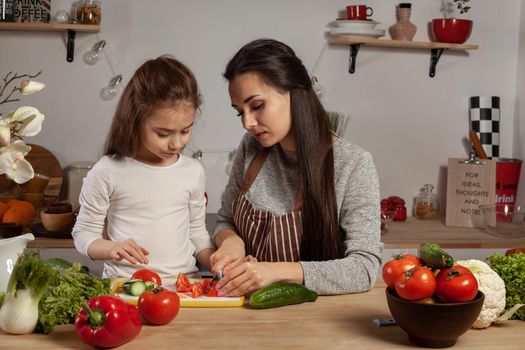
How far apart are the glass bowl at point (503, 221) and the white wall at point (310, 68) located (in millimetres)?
517

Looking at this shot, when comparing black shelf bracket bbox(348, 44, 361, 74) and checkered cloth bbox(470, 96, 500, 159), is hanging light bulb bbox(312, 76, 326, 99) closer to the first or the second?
black shelf bracket bbox(348, 44, 361, 74)

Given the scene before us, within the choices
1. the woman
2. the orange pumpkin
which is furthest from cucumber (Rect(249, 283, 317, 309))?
the orange pumpkin

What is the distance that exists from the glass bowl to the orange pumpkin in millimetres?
2132

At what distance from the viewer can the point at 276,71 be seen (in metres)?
2.17

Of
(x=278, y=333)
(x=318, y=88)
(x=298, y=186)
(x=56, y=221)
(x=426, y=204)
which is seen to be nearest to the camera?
(x=278, y=333)

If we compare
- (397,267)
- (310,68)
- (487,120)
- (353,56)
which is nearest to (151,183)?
(397,267)

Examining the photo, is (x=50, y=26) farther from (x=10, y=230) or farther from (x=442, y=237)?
(x=442, y=237)

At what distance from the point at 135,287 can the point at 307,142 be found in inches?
26.3

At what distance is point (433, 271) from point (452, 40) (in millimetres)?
2672

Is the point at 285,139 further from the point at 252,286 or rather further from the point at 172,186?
the point at 252,286

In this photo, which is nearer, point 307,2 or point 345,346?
point 345,346

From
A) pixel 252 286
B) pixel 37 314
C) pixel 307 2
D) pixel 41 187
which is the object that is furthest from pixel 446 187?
pixel 37 314

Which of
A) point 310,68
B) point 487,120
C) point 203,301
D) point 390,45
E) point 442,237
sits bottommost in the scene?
point 442,237

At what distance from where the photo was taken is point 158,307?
5.45 feet
